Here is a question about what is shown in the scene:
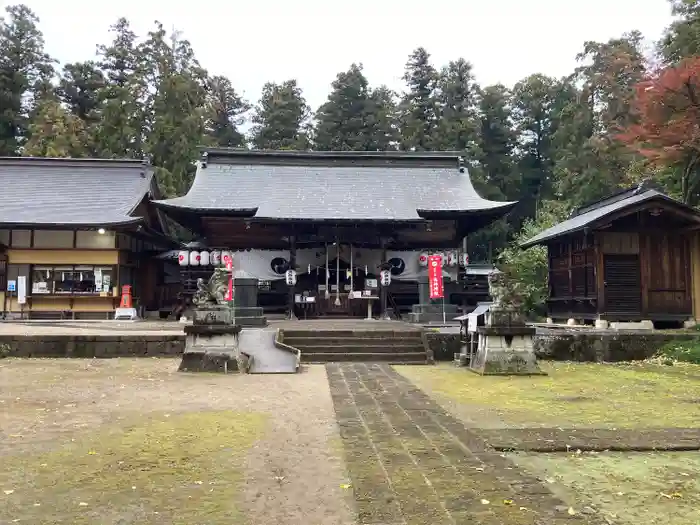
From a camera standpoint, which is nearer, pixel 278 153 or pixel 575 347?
pixel 575 347

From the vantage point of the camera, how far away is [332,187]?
2488 centimetres

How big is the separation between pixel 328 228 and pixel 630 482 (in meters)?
18.3

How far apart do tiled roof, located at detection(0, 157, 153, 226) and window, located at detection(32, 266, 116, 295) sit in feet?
6.77

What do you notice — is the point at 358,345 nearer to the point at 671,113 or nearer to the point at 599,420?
the point at 599,420

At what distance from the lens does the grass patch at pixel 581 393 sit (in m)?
6.41

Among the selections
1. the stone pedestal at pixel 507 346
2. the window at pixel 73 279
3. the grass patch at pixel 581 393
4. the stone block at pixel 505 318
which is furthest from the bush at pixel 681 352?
the window at pixel 73 279

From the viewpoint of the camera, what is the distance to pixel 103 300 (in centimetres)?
2261

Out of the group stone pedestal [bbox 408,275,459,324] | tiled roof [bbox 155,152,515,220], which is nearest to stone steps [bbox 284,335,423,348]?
stone pedestal [bbox 408,275,459,324]

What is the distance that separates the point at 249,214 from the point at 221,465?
1815 cm

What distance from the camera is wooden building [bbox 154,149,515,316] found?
70.6 ft

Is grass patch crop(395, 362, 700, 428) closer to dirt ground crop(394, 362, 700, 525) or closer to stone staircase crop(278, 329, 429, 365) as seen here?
dirt ground crop(394, 362, 700, 525)

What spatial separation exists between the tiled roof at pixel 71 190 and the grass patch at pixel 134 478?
18458 mm

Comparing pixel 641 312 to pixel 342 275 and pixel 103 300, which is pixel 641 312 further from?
pixel 103 300

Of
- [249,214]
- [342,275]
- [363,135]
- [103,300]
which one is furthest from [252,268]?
[363,135]
